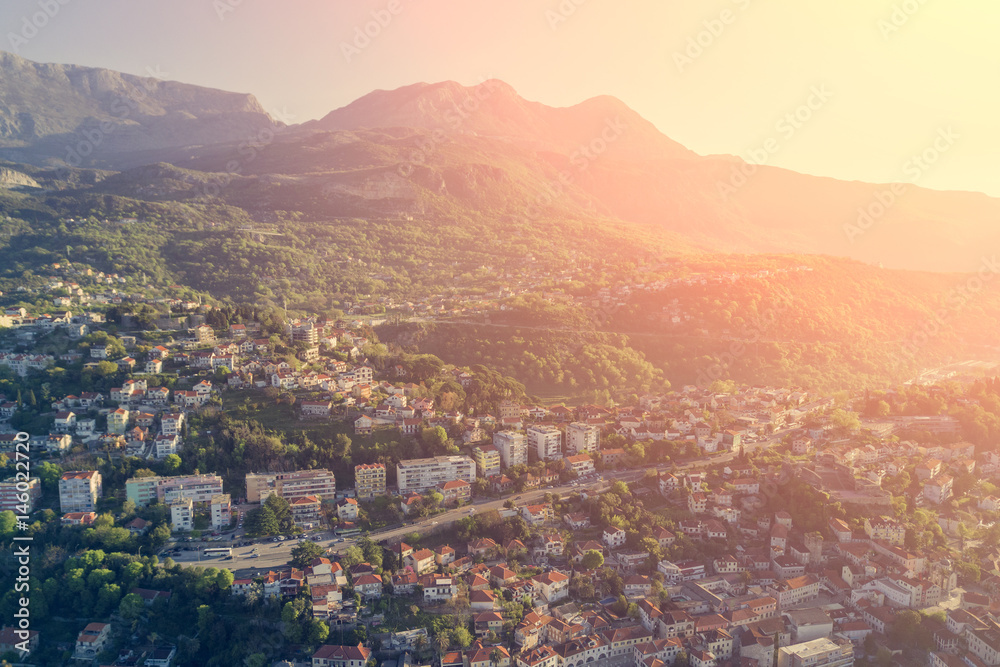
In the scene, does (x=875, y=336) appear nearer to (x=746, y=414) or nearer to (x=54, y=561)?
(x=746, y=414)

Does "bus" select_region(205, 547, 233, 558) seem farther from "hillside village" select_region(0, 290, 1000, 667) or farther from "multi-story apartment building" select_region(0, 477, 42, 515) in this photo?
"multi-story apartment building" select_region(0, 477, 42, 515)

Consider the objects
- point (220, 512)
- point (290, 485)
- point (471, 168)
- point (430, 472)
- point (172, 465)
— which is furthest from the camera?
point (471, 168)

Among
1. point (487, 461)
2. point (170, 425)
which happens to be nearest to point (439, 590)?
point (487, 461)

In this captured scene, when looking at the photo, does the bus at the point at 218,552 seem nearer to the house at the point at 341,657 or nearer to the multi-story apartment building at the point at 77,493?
the multi-story apartment building at the point at 77,493

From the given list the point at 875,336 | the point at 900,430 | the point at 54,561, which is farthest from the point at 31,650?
the point at 875,336

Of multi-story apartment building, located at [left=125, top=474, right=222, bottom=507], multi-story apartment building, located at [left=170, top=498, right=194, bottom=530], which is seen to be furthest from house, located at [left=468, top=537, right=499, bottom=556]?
multi-story apartment building, located at [left=170, top=498, right=194, bottom=530]

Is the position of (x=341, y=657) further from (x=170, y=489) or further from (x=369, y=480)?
(x=170, y=489)
